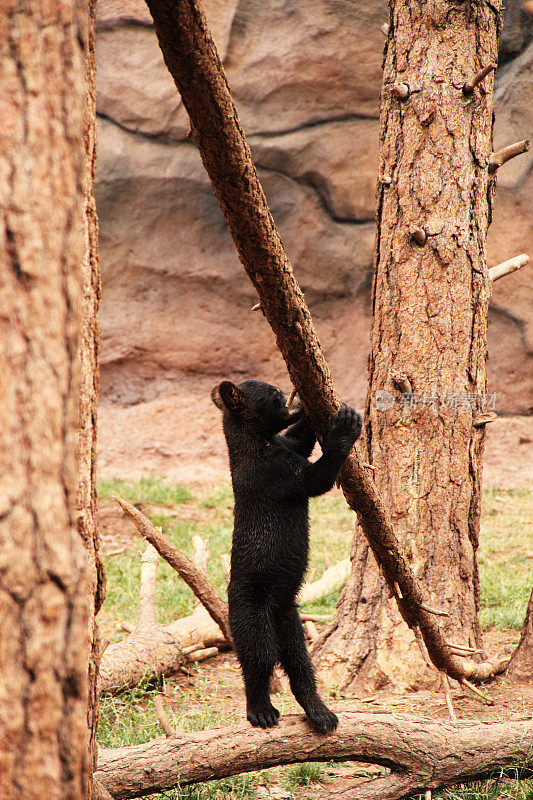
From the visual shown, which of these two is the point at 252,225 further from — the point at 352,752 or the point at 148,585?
the point at 148,585

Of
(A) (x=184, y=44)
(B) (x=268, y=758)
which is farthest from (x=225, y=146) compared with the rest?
(B) (x=268, y=758)

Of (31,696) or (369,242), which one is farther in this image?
(369,242)

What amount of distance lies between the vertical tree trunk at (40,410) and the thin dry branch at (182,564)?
291 cm

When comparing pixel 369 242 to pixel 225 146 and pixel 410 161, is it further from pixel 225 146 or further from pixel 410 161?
pixel 225 146

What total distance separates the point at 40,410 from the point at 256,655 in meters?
2.11

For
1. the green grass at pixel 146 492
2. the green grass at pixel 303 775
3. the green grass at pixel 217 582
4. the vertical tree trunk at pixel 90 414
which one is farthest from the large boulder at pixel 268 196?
the vertical tree trunk at pixel 90 414

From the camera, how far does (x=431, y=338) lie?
14.0ft

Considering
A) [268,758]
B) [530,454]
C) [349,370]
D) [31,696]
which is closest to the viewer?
[31,696]

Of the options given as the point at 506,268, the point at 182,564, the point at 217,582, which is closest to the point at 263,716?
the point at 182,564

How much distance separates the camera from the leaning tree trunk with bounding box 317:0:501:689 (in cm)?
423

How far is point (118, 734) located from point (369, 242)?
26.6ft

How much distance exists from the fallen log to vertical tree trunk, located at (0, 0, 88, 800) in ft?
5.81

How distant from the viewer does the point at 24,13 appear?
3.82ft

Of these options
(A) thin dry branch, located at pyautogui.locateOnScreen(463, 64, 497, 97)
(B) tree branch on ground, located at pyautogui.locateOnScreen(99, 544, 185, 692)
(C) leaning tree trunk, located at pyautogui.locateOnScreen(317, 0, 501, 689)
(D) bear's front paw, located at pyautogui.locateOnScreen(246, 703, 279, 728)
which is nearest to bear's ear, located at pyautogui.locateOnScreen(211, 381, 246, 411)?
(D) bear's front paw, located at pyautogui.locateOnScreen(246, 703, 279, 728)
